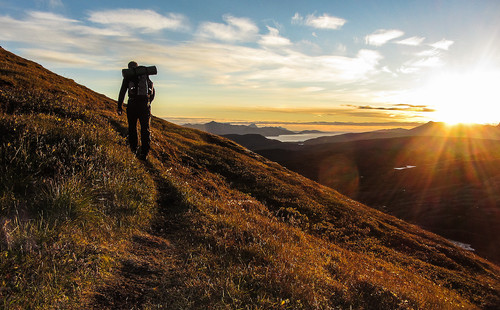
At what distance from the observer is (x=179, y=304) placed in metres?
3.88

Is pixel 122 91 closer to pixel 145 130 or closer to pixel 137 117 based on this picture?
pixel 137 117

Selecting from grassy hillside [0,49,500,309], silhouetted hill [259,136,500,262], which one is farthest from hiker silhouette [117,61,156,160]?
silhouetted hill [259,136,500,262]

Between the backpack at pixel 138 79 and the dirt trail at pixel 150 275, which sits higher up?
the backpack at pixel 138 79

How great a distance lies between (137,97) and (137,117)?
96 cm

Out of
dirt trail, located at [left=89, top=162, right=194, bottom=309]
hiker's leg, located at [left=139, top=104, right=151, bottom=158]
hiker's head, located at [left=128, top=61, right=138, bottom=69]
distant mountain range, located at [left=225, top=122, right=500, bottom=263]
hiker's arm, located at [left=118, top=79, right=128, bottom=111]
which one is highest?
hiker's head, located at [left=128, top=61, right=138, bottom=69]

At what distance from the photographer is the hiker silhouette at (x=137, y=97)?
11.8 m

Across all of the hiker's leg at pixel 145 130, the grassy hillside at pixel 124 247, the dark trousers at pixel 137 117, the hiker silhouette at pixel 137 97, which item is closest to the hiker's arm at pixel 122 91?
the hiker silhouette at pixel 137 97

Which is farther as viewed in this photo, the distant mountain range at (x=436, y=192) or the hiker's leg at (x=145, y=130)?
the distant mountain range at (x=436, y=192)

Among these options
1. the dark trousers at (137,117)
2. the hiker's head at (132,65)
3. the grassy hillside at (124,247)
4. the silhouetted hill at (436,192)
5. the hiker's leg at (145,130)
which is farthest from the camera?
the silhouetted hill at (436,192)

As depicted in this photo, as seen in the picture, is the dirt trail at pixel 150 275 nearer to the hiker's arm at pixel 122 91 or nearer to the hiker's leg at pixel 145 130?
the hiker's leg at pixel 145 130

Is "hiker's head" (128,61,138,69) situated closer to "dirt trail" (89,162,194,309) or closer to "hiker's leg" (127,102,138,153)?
"hiker's leg" (127,102,138,153)

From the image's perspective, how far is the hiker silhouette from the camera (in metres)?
11.8

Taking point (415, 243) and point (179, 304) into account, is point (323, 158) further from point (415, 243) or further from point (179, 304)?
point (179, 304)

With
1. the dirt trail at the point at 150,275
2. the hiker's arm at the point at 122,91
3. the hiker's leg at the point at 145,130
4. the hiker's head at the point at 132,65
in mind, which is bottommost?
the dirt trail at the point at 150,275
